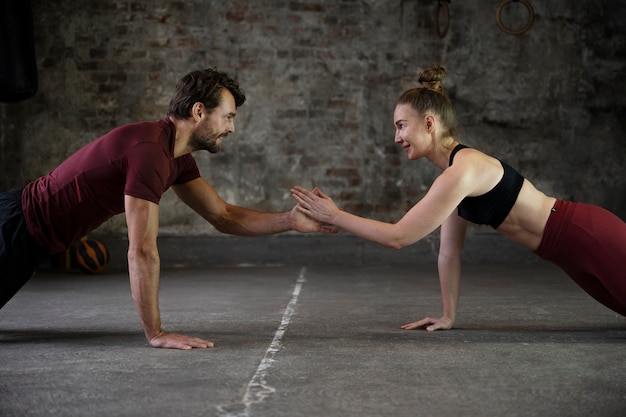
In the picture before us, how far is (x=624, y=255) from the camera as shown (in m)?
3.26

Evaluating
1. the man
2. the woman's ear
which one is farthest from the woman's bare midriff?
the man

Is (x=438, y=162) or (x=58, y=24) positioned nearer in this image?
(x=438, y=162)

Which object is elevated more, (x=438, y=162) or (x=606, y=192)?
(x=438, y=162)

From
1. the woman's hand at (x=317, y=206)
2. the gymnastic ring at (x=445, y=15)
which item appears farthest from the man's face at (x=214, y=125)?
the gymnastic ring at (x=445, y=15)

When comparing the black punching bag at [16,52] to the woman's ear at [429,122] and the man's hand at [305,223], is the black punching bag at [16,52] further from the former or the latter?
the woman's ear at [429,122]

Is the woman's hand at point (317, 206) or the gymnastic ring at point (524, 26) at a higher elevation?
the gymnastic ring at point (524, 26)

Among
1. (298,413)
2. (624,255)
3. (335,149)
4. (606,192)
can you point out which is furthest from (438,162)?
(606,192)

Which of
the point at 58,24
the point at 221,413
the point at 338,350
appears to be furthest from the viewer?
Result: the point at 58,24

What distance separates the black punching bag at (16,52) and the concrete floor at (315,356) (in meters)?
1.88

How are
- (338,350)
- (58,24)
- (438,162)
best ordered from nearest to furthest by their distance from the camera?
(338,350) < (438,162) < (58,24)

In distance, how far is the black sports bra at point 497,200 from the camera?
3.32m

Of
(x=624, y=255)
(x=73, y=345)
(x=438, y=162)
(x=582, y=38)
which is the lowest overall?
(x=73, y=345)

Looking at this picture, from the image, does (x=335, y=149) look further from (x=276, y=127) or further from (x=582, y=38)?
(x=582, y=38)

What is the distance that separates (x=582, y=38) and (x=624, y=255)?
15.6 ft
